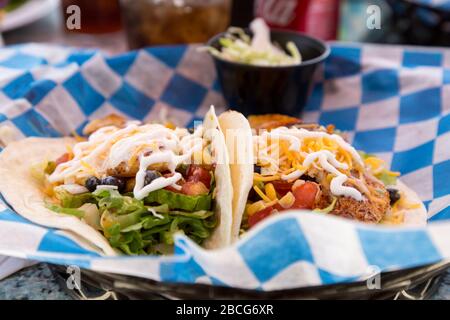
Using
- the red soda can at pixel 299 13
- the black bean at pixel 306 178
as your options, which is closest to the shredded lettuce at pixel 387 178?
the black bean at pixel 306 178

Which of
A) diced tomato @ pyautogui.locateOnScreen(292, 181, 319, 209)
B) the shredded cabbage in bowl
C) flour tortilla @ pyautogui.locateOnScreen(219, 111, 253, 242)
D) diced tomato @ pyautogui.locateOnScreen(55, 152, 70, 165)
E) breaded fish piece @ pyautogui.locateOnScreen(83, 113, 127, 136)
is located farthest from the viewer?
the shredded cabbage in bowl

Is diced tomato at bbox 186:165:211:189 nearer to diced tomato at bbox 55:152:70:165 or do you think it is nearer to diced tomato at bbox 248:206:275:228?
diced tomato at bbox 248:206:275:228

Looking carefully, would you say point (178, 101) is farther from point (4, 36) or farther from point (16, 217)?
point (4, 36)

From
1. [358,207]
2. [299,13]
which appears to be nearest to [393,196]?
[358,207]

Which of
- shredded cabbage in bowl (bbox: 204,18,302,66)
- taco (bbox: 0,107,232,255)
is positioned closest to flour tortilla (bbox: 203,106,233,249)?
taco (bbox: 0,107,232,255)

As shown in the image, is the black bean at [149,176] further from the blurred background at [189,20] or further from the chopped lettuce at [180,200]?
the blurred background at [189,20]

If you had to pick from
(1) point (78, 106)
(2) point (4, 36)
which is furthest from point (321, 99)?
(2) point (4, 36)
